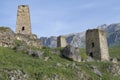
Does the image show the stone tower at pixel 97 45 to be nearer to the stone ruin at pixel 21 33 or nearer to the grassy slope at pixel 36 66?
the stone ruin at pixel 21 33

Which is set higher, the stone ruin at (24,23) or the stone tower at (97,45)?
the stone ruin at (24,23)

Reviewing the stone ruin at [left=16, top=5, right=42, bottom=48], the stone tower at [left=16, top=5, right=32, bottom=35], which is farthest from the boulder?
the stone tower at [left=16, top=5, right=32, bottom=35]

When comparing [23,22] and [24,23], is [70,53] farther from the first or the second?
[23,22]

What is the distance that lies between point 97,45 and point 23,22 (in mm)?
19438

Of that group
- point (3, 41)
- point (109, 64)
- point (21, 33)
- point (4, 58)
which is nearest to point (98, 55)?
point (109, 64)

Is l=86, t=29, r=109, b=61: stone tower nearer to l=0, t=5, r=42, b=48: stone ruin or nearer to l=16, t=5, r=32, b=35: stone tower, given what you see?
l=0, t=5, r=42, b=48: stone ruin

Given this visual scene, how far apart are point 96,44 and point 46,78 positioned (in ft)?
115

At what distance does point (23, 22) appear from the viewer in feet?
265

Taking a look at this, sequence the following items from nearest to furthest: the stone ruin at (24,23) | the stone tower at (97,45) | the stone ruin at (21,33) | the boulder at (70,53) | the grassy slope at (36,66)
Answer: the grassy slope at (36,66) → the stone ruin at (21,33) → the boulder at (70,53) → the stone ruin at (24,23) → the stone tower at (97,45)

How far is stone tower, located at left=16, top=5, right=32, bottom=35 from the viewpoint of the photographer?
80438 millimetres

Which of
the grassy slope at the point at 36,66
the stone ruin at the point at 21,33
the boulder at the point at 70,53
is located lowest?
the grassy slope at the point at 36,66

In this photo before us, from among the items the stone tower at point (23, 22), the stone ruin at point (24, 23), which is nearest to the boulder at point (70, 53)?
the stone ruin at point (24, 23)

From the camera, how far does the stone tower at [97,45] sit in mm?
85512

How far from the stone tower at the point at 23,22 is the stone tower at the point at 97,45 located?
16.7 meters
